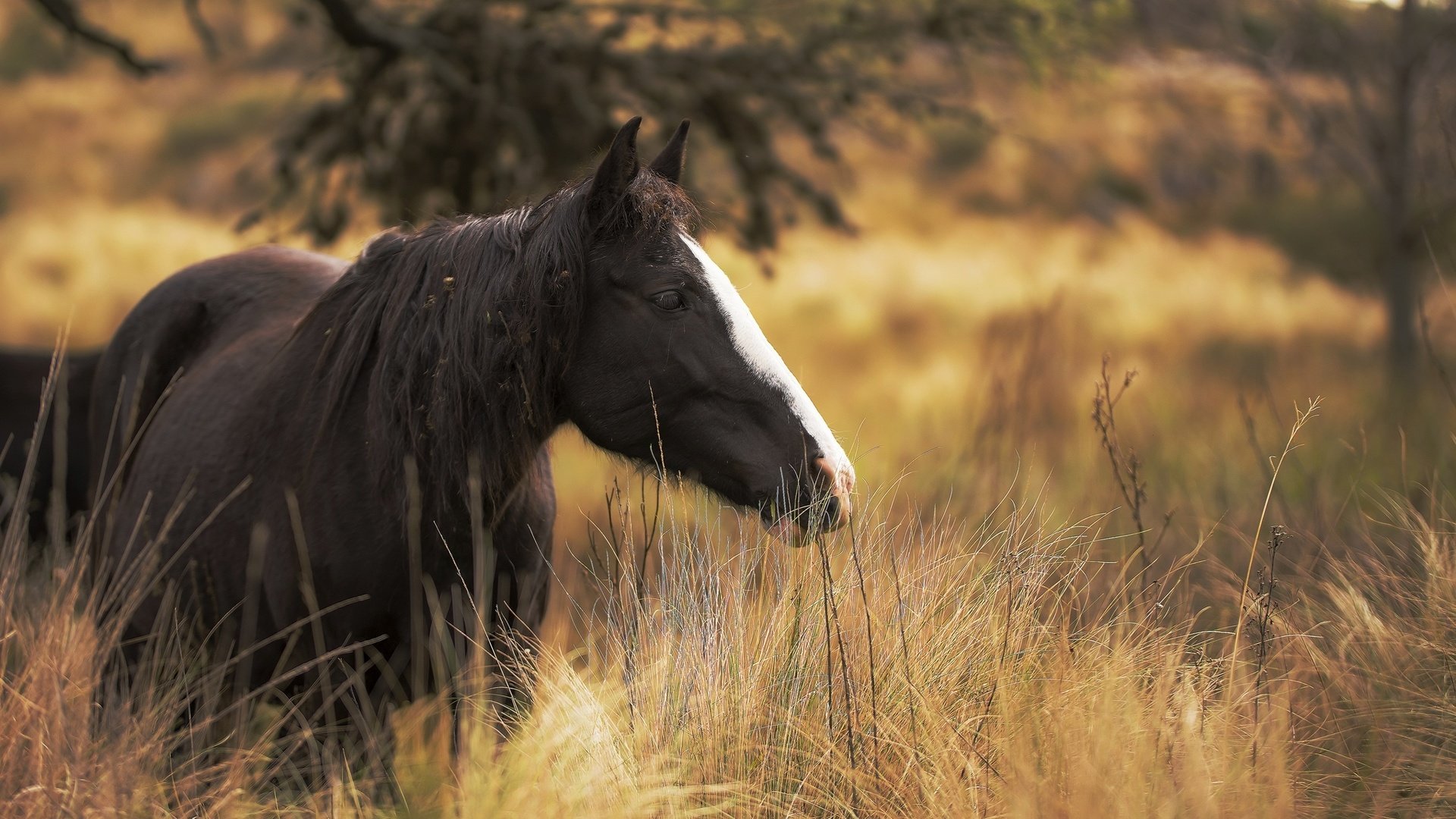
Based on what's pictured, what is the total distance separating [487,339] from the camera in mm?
2604

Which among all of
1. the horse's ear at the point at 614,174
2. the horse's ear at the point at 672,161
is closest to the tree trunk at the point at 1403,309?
the horse's ear at the point at 672,161

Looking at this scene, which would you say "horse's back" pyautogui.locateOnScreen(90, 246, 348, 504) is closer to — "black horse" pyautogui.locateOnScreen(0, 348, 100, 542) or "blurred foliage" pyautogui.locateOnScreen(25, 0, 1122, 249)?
"black horse" pyautogui.locateOnScreen(0, 348, 100, 542)

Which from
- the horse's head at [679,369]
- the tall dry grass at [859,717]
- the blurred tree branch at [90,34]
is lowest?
the tall dry grass at [859,717]

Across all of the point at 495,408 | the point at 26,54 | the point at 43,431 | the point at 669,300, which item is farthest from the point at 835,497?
the point at 26,54

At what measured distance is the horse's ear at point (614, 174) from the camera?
255 centimetres

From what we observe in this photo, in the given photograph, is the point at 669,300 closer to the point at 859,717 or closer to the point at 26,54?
the point at 859,717

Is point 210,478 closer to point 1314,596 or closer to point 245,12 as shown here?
point 1314,596

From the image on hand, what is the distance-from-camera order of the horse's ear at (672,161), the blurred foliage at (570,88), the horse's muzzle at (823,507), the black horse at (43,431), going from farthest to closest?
the blurred foliage at (570,88)
the black horse at (43,431)
the horse's ear at (672,161)
the horse's muzzle at (823,507)

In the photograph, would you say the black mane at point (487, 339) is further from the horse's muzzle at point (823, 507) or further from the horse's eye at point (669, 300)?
the horse's muzzle at point (823, 507)

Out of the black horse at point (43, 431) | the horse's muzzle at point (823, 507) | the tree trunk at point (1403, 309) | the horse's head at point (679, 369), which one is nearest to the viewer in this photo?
the horse's muzzle at point (823, 507)

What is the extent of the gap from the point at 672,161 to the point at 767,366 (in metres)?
0.68

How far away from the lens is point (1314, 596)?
362 cm

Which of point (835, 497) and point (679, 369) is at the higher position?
point (679, 369)

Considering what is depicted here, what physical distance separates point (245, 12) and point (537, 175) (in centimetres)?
3690
